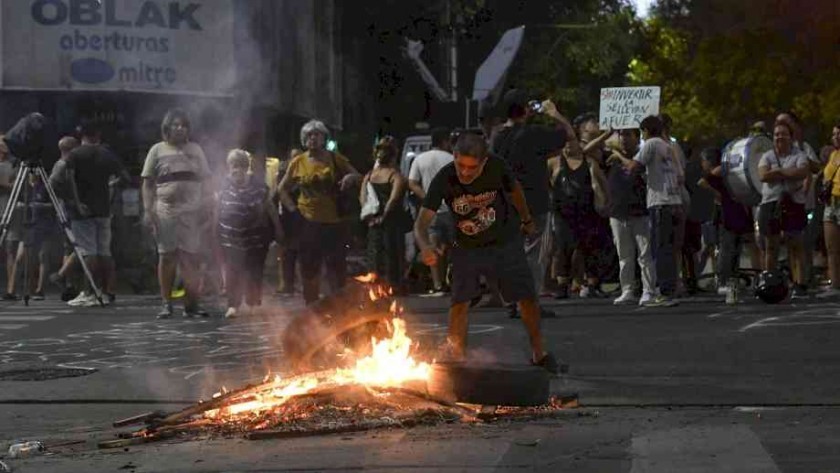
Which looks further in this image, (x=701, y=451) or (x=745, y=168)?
(x=745, y=168)

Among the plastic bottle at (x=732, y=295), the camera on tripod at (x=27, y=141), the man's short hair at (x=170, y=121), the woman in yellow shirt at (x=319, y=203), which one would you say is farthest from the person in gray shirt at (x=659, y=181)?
the camera on tripod at (x=27, y=141)

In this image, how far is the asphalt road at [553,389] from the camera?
755 centimetres

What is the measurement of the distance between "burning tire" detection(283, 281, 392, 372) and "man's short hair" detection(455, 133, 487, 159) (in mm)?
982

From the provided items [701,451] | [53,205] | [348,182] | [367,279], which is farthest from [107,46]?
[701,451]

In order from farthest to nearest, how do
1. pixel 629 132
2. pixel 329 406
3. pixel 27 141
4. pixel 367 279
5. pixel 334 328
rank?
pixel 27 141 → pixel 629 132 → pixel 367 279 → pixel 334 328 → pixel 329 406

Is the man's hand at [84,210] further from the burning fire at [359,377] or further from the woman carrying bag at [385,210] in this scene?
the burning fire at [359,377]

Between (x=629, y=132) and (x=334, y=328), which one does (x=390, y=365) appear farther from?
(x=629, y=132)

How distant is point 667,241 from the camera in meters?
16.4

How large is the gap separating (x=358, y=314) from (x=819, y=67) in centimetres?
4024

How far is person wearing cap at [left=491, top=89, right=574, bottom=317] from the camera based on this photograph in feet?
45.0

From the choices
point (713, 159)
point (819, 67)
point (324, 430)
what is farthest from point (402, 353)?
point (819, 67)

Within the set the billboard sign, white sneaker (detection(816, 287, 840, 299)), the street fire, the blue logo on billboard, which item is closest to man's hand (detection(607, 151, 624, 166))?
white sneaker (detection(816, 287, 840, 299))

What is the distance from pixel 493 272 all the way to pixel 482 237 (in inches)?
8.6

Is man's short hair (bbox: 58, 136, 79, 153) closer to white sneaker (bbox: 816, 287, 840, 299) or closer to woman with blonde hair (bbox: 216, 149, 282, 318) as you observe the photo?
woman with blonde hair (bbox: 216, 149, 282, 318)
